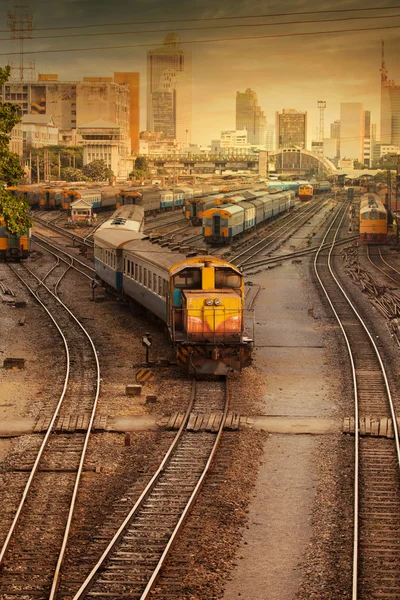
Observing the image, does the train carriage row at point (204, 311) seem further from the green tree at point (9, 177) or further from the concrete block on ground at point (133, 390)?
the green tree at point (9, 177)

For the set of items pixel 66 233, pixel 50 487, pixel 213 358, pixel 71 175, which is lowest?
pixel 50 487

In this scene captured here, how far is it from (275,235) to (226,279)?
47.7 metres

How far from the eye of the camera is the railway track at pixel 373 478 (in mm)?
11391

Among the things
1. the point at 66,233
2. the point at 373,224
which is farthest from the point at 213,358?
the point at 66,233

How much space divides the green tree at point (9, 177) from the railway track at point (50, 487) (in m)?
3.82

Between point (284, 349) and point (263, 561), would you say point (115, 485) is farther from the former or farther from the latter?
point (284, 349)

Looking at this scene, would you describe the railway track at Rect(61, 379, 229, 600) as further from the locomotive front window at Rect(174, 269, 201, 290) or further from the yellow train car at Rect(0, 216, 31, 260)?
the yellow train car at Rect(0, 216, 31, 260)

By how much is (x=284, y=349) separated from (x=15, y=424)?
33.8 feet

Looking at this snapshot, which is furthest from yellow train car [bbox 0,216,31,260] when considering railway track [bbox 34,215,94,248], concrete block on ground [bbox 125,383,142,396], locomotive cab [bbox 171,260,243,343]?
concrete block on ground [bbox 125,383,142,396]

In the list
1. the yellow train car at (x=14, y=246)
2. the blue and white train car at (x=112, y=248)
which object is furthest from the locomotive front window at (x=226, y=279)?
the yellow train car at (x=14, y=246)

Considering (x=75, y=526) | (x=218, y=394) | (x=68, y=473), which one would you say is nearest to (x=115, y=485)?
(x=68, y=473)

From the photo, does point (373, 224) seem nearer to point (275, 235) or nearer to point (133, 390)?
point (275, 235)

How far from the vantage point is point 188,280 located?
22609 millimetres

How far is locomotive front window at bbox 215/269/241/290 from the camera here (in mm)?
22625
